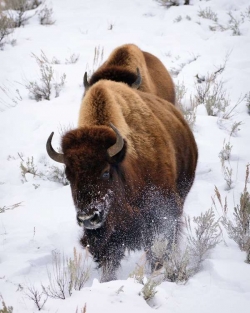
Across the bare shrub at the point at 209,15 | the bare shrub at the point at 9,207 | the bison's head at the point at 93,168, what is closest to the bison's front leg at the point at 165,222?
the bison's head at the point at 93,168

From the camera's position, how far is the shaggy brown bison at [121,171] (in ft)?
8.57

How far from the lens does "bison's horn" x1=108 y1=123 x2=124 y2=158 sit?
267cm

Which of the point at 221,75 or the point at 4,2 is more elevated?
the point at 4,2

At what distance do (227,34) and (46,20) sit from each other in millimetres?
4698

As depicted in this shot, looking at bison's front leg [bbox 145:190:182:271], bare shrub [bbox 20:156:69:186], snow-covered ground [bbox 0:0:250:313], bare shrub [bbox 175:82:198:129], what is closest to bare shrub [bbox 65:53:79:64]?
snow-covered ground [bbox 0:0:250:313]

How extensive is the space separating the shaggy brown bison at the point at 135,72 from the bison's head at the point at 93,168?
163 centimetres

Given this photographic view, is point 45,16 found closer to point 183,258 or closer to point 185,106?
point 185,106

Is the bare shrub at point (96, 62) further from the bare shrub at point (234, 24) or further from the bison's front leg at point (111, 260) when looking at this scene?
the bison's front leg at point (111, 260)

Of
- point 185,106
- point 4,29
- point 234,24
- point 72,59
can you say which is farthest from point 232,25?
point 4,29

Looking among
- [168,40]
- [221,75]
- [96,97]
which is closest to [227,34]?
[168,40]

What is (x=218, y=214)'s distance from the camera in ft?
12.6

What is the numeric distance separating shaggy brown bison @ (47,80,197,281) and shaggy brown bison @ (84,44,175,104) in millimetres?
558

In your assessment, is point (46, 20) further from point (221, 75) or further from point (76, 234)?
point (76, 234)

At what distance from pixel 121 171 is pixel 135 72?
215 cm
